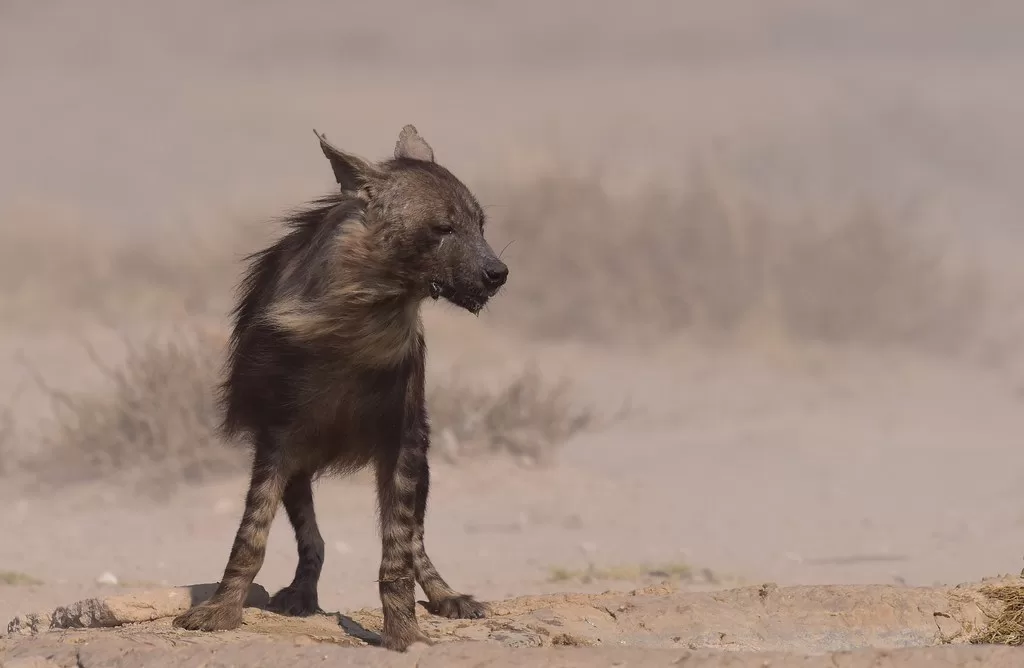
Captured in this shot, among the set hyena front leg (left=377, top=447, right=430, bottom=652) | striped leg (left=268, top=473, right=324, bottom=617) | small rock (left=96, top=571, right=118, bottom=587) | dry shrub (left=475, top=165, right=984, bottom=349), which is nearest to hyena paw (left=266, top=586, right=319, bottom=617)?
striped leg (left=268, top=473, right=324, bottom=617)

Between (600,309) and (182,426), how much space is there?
824cm

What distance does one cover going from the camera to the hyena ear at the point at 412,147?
7.90 metres

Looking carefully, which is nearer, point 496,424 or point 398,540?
point 398,540

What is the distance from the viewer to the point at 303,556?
8305 millimetres

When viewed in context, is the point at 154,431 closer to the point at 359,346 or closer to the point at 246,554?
the point at 246,554

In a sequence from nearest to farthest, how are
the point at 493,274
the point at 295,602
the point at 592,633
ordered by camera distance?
the point at 493,274 → the point at 592,633 → the point at 295,602

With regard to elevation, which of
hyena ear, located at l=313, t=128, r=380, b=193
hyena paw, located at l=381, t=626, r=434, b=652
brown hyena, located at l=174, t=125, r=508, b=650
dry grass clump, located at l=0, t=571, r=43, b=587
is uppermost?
hyena ear, located at l=313, t=128, r=380, b=193

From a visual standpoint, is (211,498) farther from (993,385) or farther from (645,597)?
(993,385)

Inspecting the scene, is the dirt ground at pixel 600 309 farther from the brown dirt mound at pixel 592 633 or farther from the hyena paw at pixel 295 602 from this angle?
the hyena paw at pixel 295 602

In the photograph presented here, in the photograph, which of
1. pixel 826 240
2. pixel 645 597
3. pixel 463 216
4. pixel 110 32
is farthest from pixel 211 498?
pixel 110 32

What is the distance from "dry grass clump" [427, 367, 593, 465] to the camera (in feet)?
49.6

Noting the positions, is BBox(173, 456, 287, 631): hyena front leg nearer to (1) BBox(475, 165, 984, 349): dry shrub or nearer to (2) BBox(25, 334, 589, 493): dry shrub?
(2) BBox(25, 334, 589, 493): dry shrub

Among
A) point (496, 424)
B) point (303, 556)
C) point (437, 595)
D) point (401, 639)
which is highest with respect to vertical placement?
point (496, 424)

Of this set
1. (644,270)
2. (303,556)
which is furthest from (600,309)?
(303,556)
